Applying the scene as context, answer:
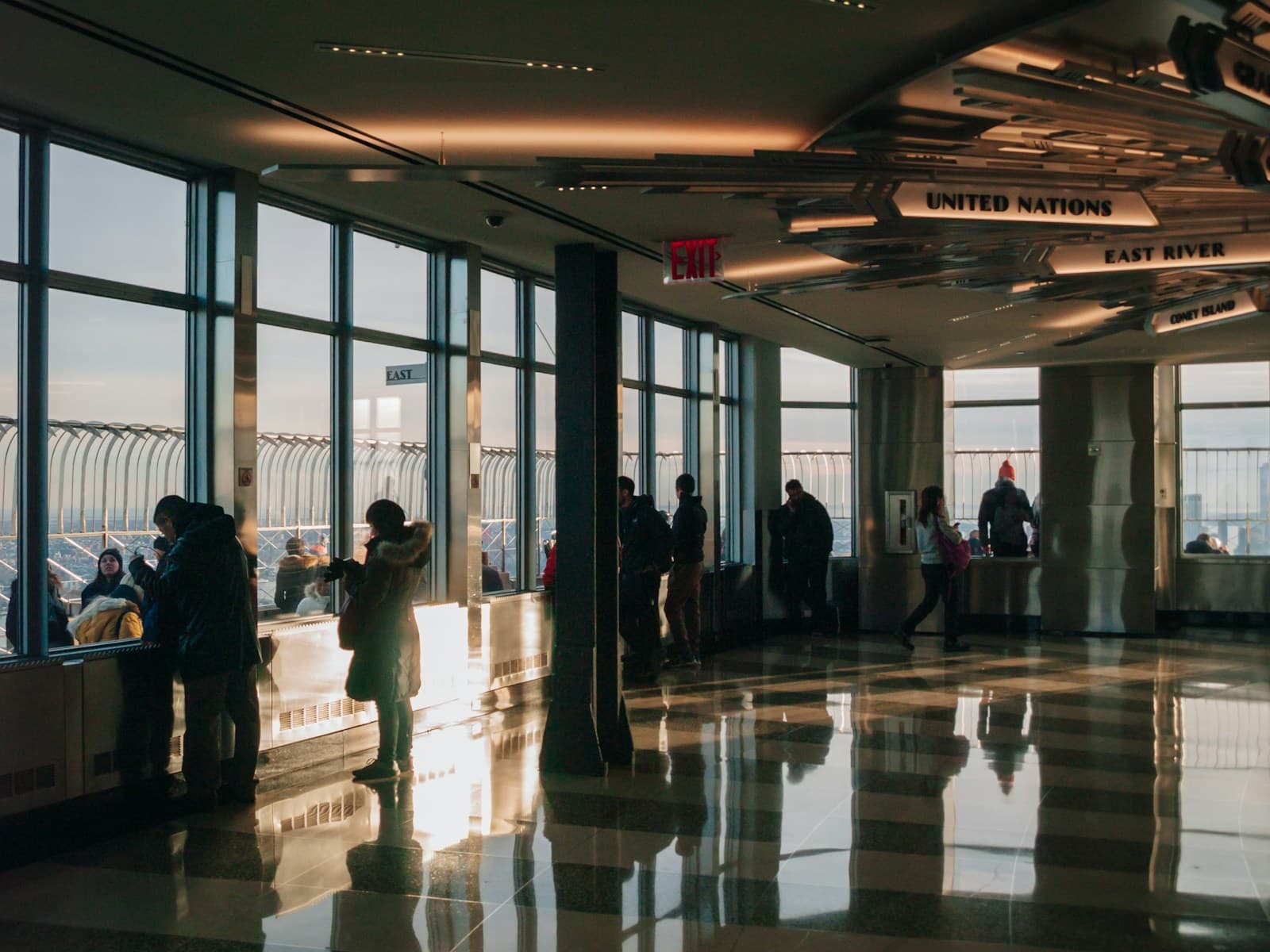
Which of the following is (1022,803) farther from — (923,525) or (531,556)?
(923,525)

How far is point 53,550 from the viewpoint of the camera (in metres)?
6.24

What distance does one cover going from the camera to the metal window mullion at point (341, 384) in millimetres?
8211

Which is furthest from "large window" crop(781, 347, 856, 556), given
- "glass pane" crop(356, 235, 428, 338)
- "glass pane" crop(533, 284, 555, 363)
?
"glass pane" crop(356, 235, 428, 338)

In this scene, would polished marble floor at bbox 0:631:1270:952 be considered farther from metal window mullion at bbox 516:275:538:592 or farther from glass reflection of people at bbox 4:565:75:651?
metal window mullion at bbox 516:275:538:592

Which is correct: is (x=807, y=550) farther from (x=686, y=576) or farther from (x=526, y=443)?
(x=526, y=443)

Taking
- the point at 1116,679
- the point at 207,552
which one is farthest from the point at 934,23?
the point at 1116,679

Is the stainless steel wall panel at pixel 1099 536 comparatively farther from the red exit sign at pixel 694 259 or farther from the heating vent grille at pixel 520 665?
the red exit sign at pixel 694 259

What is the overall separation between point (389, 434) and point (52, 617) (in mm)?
2982

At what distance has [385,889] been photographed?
513 centimetres

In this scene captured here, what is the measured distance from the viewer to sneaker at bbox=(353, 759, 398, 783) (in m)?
7.24

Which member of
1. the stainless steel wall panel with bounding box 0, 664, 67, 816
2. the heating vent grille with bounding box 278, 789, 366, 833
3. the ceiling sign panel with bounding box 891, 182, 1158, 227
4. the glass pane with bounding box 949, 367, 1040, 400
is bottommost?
the heating vent grille with bounding box 278, 789, 366, 833

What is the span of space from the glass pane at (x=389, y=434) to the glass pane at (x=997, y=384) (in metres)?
8.51

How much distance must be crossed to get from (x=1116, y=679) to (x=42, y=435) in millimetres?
9022

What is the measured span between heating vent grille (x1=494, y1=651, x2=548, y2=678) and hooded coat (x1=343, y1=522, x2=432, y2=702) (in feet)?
6.69
